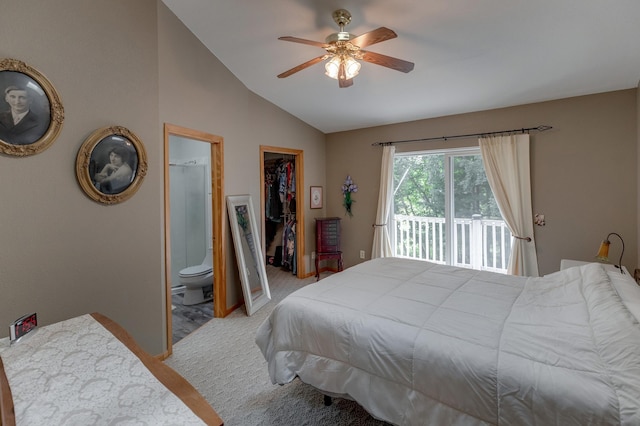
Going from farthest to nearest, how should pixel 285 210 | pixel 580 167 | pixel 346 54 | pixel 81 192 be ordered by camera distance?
1. pixel 285 210
2. pixel 580 167
3. pixel 346 54
4. pixel 81 192

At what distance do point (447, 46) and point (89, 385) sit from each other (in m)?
3.04

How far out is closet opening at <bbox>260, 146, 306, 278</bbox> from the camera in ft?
15.0

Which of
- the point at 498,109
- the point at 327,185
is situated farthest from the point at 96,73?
the point at 498,109

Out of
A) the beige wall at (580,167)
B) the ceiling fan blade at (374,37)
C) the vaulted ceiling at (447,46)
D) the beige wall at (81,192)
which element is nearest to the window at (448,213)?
the beige wall at (580,167)

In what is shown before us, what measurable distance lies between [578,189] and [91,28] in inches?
177

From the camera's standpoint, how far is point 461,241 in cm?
388

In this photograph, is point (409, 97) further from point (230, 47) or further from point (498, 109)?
point (230, 47)

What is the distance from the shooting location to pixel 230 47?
9.24ft

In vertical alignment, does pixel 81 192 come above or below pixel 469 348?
above

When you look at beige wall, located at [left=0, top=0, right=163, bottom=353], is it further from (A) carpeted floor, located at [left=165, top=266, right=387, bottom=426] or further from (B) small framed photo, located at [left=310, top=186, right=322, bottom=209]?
(B) small framed photo, located at [left=310, top=186, right=322, bottom=209]

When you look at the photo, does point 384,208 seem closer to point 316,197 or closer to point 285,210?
point 316,197

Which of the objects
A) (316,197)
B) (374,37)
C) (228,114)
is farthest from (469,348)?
(316,197)

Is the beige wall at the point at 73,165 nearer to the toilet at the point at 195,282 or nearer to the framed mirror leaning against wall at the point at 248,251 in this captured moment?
the framed mirror leaning against wall at the point at 248,251

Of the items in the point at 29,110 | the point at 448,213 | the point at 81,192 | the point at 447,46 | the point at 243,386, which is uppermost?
the point at 447,46
